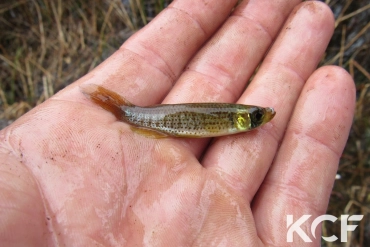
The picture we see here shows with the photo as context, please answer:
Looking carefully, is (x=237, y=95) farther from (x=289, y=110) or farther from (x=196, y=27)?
(x=196, y=27)

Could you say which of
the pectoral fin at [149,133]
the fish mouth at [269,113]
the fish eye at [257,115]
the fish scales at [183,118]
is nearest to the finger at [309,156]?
the fish mouth at [269,113]

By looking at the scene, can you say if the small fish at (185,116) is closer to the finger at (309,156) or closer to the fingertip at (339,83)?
the finger at (309,156)

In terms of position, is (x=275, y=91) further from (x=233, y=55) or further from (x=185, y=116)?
(x=185, y=116)

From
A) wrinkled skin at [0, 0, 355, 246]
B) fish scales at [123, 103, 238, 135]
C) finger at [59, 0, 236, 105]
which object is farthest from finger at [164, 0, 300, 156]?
fish scales at [123, 103, 238, 135]

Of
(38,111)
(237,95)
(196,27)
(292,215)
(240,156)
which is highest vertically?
(196,27)

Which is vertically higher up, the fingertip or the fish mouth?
the fingertip

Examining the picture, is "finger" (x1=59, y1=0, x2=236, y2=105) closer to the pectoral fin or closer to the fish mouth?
the pectoral fin

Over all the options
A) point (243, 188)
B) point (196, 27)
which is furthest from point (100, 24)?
point (243, 188)
